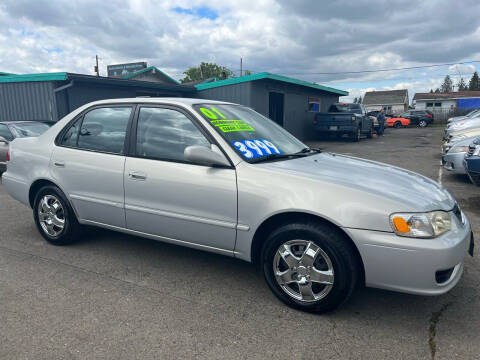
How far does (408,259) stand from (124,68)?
36.6 meters

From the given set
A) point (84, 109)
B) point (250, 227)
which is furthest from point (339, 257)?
point (84, 109)

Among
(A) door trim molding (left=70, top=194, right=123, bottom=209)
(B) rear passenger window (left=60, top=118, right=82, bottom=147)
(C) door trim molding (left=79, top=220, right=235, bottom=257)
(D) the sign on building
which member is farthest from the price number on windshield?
(D) the sign on building

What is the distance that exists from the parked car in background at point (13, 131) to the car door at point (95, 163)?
530cm

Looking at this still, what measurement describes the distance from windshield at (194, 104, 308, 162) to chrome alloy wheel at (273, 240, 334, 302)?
2.65 feet

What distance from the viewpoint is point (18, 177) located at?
443 cm

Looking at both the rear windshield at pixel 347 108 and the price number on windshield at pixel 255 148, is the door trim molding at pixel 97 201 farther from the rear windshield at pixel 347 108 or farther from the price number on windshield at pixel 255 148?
the rear windshield at pixel 347 108

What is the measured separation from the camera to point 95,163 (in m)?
3.73

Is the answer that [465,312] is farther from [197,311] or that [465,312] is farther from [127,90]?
[127,90]

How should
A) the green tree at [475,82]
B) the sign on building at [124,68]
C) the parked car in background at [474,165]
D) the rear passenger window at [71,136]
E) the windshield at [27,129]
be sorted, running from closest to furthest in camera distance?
the rear passenger window at [71,136] → the parked car in background at [474,165] → the windshield at [27,129] → the sign on building at [124,68] → the green tree at [475,82]

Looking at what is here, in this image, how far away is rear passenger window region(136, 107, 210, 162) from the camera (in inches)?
131

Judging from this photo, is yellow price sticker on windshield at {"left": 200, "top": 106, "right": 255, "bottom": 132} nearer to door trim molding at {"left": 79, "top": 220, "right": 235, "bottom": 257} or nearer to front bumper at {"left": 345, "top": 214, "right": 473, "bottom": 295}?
door trim molding at {"left": 79, "top": 220, "right": 235, "bottom": 257}

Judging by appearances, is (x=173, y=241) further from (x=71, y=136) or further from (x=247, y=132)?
(x=71, y=136)

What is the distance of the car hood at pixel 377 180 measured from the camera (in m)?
2.68

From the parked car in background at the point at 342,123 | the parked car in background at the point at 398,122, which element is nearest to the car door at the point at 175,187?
the parked car in background at the point at 342,123
